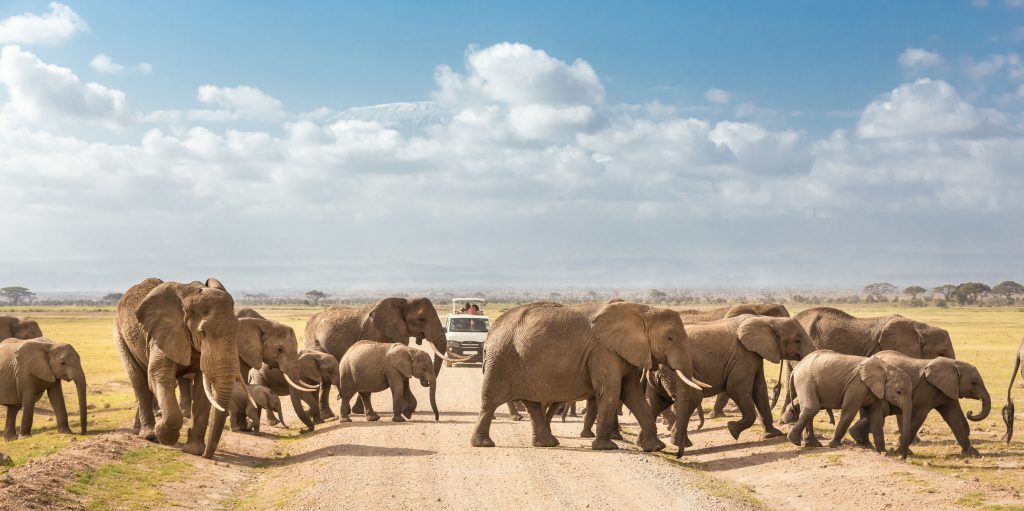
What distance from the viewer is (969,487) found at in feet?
52.6

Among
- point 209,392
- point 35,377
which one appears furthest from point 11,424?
point 209,392

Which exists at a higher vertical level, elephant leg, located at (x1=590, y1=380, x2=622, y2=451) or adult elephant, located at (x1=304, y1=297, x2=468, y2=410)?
adult elephant, located at (x1=304, y1=297, x2=468, y2=410)

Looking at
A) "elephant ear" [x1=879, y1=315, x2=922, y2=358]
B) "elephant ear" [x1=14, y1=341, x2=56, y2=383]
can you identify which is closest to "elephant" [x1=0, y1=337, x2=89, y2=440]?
"elephant ear" [x1=14, y1=341, x2=56, y2=383]

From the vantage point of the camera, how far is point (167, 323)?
18.5 meters

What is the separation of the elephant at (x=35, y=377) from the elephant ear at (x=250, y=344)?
3.70 metres

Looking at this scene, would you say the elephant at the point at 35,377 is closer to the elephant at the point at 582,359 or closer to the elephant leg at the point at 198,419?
the elephant leg at the point at 198,419

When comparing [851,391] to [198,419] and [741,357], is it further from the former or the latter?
[198,419]

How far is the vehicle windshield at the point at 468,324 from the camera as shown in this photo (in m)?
46.6

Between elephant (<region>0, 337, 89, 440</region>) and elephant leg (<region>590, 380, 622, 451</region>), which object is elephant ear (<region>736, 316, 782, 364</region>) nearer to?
elephant leg (<region>590, 380, 622, 451</region>)

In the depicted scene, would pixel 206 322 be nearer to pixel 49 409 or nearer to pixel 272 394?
pixel 272 394

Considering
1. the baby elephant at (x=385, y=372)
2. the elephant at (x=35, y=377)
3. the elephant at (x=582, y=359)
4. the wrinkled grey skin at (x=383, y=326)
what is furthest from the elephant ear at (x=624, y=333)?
the wrinkled grey skin at (x=383, y=326)

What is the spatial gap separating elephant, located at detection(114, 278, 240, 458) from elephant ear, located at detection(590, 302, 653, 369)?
22.5 feet

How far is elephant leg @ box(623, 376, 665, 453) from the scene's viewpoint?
66.1 feet

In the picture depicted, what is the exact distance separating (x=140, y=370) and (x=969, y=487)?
14.9m
